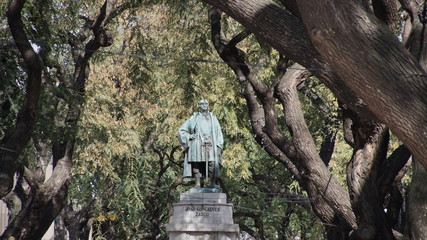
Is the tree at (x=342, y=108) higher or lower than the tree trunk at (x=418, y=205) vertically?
higher

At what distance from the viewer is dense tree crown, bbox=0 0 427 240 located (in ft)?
26.9

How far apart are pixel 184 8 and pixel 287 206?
1675 centimetres

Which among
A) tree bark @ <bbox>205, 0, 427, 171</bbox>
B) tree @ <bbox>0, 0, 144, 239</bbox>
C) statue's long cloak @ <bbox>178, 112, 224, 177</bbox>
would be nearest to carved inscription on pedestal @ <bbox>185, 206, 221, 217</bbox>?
statue's long cloak @ <bbox>178, 112, 224, 177</bbox>

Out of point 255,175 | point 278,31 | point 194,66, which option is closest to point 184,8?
point 194,66

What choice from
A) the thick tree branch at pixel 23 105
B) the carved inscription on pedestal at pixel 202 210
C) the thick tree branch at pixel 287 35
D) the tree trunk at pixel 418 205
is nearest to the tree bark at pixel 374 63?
the thick tree branch at pixel 287 35

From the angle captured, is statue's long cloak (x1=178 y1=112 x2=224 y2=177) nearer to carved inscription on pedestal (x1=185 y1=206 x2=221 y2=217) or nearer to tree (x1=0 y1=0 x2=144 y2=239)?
carved inscription on pedestal (x1=185 y1=206 x2=221 y2=217)

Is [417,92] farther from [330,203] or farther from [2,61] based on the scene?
[2,61]

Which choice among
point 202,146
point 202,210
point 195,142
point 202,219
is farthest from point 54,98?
point 202,219

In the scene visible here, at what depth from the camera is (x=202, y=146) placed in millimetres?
17594

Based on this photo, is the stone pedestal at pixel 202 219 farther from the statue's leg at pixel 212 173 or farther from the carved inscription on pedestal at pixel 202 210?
the statue's leg at pixel 212 173

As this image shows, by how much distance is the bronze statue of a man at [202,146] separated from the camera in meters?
17.6

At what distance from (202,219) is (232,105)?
309 inches

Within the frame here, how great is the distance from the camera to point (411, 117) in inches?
310

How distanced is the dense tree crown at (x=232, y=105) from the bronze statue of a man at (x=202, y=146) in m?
0.87
